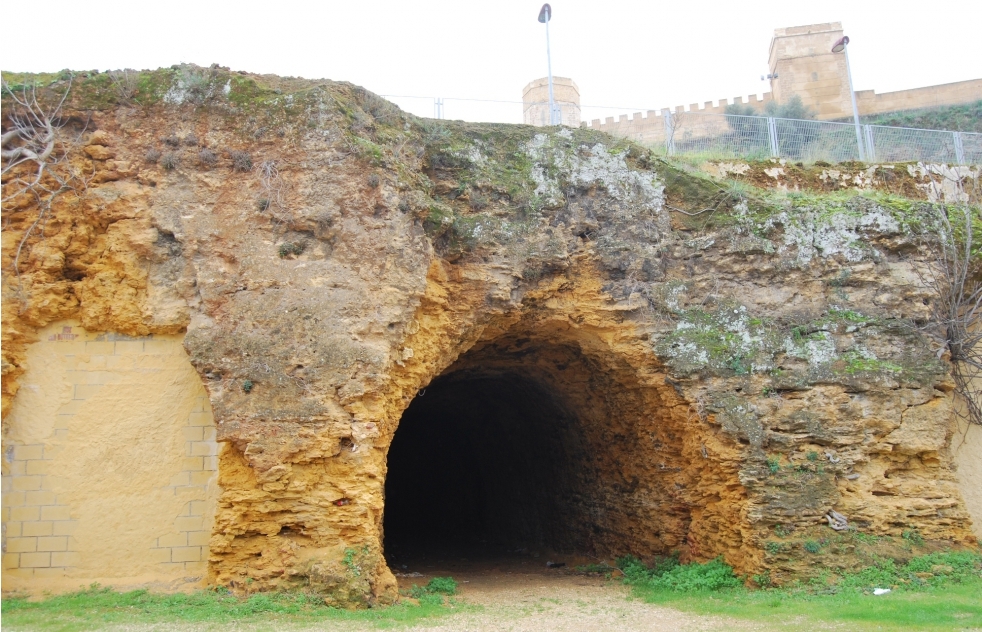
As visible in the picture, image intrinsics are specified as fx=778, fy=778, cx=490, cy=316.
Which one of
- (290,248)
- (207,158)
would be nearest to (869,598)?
(290,248)

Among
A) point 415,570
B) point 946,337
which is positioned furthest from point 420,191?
point 946,337

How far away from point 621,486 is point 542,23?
998cm

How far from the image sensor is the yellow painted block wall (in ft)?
27.2

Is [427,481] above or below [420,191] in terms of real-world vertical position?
below

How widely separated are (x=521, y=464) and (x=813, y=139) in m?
8.76

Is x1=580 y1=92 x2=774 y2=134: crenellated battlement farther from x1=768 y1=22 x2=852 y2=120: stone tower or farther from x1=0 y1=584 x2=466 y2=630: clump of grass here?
x1=0 y1=584 x2=466 y2=630: clump of grass

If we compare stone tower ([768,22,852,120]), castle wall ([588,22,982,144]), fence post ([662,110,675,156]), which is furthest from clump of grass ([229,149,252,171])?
stone tower ([768,22,852,120])

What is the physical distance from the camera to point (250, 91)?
9.48 metres

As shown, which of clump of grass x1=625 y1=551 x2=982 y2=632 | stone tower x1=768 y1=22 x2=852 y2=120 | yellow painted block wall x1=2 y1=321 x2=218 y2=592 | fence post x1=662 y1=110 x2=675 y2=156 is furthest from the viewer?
stone tower x1=768 y1=22 x2=852 y2=120

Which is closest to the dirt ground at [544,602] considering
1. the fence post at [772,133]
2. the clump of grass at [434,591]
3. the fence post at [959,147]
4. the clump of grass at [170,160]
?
the clump of grass at [434,591]

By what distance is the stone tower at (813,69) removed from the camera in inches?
1304

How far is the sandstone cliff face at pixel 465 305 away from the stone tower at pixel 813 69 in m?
24.6

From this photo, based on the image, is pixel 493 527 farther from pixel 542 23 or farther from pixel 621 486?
pixel 542 23

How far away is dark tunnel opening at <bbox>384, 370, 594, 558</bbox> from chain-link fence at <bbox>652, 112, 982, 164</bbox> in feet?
18.8
